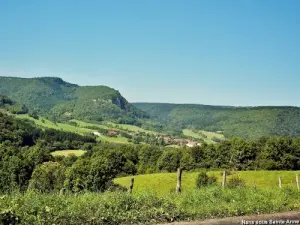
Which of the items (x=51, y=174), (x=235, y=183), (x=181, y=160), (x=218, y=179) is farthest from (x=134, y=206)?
(x=181, y=160)

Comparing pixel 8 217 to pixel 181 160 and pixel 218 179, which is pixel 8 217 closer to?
pixel 218 179

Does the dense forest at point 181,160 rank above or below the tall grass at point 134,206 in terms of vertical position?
below

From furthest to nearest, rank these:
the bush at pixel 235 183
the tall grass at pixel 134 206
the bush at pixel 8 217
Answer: the bush at pixel 235 183 < the tall grass at pixel 134 206 < the bush at pixel 8 217

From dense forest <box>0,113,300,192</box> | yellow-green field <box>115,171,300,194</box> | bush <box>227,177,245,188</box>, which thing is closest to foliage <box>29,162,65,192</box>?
dense forest <box>0,113,300,192</box>

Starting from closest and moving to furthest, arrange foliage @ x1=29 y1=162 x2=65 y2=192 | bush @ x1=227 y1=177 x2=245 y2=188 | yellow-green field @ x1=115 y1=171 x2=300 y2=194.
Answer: bush @ x1=227 y1=177 x2=245 y2=188 < yellow-green field @ x1=115 y1=171 x2=300 y2=194 < foliage @ x1=29 y1=162 x2=65 y2=192

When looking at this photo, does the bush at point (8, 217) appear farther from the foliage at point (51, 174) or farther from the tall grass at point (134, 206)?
the foliage at point (51, 174)

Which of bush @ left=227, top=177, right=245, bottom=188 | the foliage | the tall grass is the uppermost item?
the tall grass

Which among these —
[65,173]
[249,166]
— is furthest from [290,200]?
[249,166]

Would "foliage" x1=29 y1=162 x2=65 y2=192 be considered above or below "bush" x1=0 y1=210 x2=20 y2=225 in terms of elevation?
below

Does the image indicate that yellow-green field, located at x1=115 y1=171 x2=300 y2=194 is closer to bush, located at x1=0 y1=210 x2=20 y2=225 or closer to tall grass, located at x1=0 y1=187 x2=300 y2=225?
tall grass, located at x1=0 y1=187 x2=300 y2=225

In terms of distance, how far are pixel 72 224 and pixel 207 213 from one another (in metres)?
6.14

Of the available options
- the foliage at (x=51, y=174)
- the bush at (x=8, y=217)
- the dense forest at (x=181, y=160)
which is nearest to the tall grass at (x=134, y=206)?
the bush at (x=8, y=217)

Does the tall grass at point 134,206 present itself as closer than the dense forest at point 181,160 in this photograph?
Yes

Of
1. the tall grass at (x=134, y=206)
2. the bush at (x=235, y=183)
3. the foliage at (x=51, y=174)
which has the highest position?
the tall grass at (x=134, y=206)
